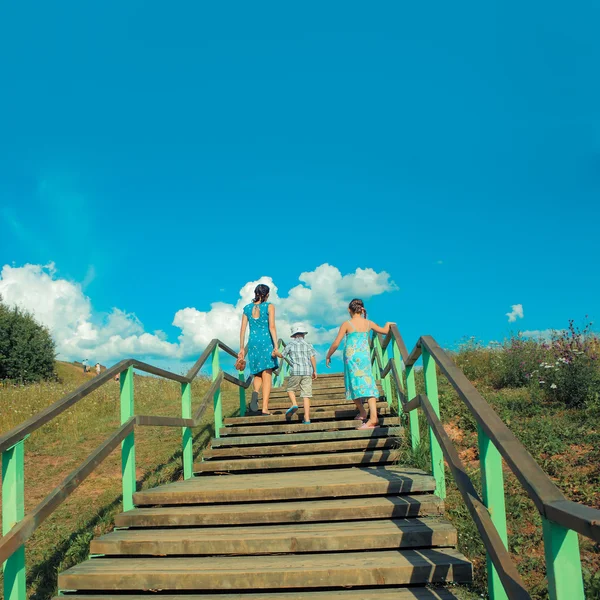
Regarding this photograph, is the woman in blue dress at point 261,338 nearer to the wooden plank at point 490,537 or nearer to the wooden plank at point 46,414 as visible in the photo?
the wooden plank at point 46,414

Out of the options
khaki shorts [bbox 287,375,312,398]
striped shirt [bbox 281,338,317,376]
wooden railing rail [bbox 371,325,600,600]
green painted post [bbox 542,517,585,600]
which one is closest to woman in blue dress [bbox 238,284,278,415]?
striped shirt [bbox 281,338,317,376]

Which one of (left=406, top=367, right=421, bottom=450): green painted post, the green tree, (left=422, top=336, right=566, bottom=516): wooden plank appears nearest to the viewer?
(left=422, top=336, right=566, bottom=516): wooden plank

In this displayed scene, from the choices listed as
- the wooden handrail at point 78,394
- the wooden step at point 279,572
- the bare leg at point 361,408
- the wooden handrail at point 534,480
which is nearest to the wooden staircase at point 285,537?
the wooden step at point 279,572

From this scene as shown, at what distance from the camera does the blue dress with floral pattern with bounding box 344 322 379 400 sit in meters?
6.71

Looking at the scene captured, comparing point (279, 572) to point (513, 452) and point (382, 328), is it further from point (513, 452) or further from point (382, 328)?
point (382, 328)

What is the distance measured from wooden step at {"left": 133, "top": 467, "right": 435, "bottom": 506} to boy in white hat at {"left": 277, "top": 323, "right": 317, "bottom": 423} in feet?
6.97

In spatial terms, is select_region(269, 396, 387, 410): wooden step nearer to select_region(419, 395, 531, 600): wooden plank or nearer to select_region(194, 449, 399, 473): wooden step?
select_region(194, 449, 399, 473): wooden step

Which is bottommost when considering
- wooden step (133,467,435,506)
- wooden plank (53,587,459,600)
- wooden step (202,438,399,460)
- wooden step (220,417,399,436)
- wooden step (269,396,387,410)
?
wooden plank (53,587,459,600)

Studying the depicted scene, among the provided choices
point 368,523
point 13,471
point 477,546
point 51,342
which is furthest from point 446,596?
point 51,342

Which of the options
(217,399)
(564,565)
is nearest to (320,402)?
(217,399)

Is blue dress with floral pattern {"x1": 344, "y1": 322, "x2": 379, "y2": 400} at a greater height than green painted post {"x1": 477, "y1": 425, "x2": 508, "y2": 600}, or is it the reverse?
blue dress with floral pattern {"x1": 344, "y1": 322, "x2": 379, "y2": 400}

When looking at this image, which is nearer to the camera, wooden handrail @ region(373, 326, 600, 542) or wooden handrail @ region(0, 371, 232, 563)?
wooden handrail @ region(373, 326, 600, 542)

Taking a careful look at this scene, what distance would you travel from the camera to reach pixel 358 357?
6898mm

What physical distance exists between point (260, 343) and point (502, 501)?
5.20 meters
